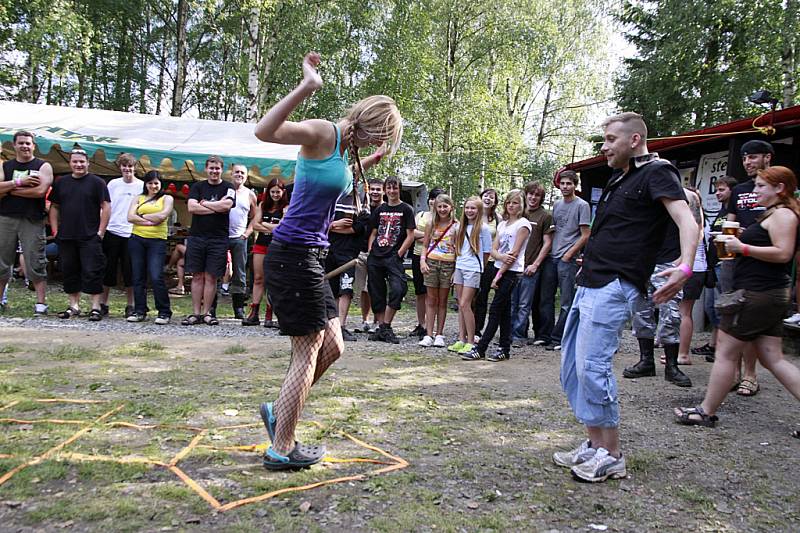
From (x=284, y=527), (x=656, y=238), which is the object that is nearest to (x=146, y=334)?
(x=284, y=527)

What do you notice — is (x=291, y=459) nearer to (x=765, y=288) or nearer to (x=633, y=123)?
(x=633, y=123)

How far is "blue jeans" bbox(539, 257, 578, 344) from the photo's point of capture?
7.27 m

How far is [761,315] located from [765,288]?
0.62 ft

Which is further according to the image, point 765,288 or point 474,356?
point 474,356

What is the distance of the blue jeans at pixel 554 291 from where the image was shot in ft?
23.9

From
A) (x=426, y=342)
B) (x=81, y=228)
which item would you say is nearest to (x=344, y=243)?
(x=426, y=342)

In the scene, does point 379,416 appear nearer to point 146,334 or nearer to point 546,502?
point 546,502

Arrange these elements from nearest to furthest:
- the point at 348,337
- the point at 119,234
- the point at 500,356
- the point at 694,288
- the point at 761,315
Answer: the point at 761,315, the point at 694,288, the point at 500,356, the point at 348,337, the point at 119,234

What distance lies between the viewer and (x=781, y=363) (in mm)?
3945

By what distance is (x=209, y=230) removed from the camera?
760cm

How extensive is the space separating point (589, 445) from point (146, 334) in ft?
17.4

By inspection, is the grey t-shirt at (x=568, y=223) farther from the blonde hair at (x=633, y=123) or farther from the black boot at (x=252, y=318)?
the blonde hair at (x=633, y=123)

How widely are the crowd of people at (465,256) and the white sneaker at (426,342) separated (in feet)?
0.07

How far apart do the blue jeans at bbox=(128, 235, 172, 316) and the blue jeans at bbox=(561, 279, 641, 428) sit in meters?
6.05
